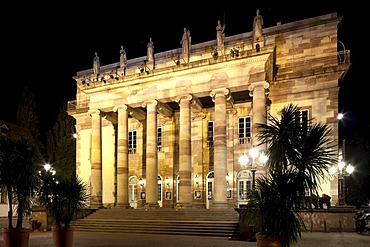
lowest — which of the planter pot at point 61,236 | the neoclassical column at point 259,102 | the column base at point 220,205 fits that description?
the column base at point 220,205

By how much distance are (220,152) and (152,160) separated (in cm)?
540

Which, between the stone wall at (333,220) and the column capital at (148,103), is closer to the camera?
the stone wall at (333,220)

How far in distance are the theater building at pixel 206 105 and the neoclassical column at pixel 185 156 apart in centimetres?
7

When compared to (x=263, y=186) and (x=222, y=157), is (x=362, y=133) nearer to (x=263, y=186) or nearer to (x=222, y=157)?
(x=222, y=157)

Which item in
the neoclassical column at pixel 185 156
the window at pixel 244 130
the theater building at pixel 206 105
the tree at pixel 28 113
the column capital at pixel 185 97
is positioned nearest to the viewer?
the theater building at pixel 206 105

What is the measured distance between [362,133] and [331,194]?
80.8ft

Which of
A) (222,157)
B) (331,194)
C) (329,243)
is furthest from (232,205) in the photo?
(329,243)

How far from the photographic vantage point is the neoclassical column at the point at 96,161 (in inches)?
1232

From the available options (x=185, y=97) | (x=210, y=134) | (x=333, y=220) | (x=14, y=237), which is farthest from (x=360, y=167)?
(x=14, y=237)

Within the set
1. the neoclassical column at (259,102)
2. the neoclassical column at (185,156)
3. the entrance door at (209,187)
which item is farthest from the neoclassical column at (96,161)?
the neoclassical column at (259,102)

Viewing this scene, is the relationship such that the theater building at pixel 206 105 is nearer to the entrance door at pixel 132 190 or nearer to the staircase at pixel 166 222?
the entrance door at pixel 132 190

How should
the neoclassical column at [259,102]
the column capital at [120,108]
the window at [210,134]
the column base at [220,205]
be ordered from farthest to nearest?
1. the window at [210,134]
2. the column capital at [120,108]
3. the column base at [220,205]
4. the neoclassical column at [259,102]

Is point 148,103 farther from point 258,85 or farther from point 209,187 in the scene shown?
point 258,85

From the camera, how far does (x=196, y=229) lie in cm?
→ 2155
